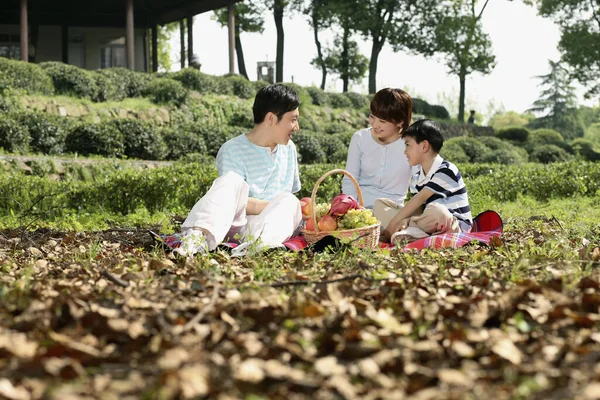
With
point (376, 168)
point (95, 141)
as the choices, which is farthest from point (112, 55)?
point (376, 168)

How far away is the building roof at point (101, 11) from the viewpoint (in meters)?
23.5

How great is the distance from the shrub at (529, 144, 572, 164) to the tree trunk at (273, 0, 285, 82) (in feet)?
32.5

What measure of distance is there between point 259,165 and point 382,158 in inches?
46.0

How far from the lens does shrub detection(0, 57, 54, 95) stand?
14.7 meters

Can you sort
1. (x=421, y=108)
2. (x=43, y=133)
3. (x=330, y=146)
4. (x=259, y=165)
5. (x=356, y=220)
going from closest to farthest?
(x=356, y=220) → (x=259, y=165) → (x=43, y=133) → (x=330, y=146) → (x=421, y=108)

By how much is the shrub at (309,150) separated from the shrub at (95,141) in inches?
164

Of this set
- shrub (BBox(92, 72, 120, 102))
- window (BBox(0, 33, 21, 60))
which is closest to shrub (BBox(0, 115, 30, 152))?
shrub (BBox(92, 72, 120, 102))

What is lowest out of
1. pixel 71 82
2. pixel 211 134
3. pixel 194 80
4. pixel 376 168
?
pixel 376 168

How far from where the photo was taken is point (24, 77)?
15203 mm

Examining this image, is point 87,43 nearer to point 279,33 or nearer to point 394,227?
point 279,33

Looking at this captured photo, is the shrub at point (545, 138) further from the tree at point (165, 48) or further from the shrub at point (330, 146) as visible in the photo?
the tree at point (165, 48)

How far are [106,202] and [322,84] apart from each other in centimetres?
2382

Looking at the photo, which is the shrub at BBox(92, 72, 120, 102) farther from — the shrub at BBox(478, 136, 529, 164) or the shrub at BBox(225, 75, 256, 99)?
the shrub at BBox(478, 136, 529, 164)

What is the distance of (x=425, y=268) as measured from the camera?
12.5ft
